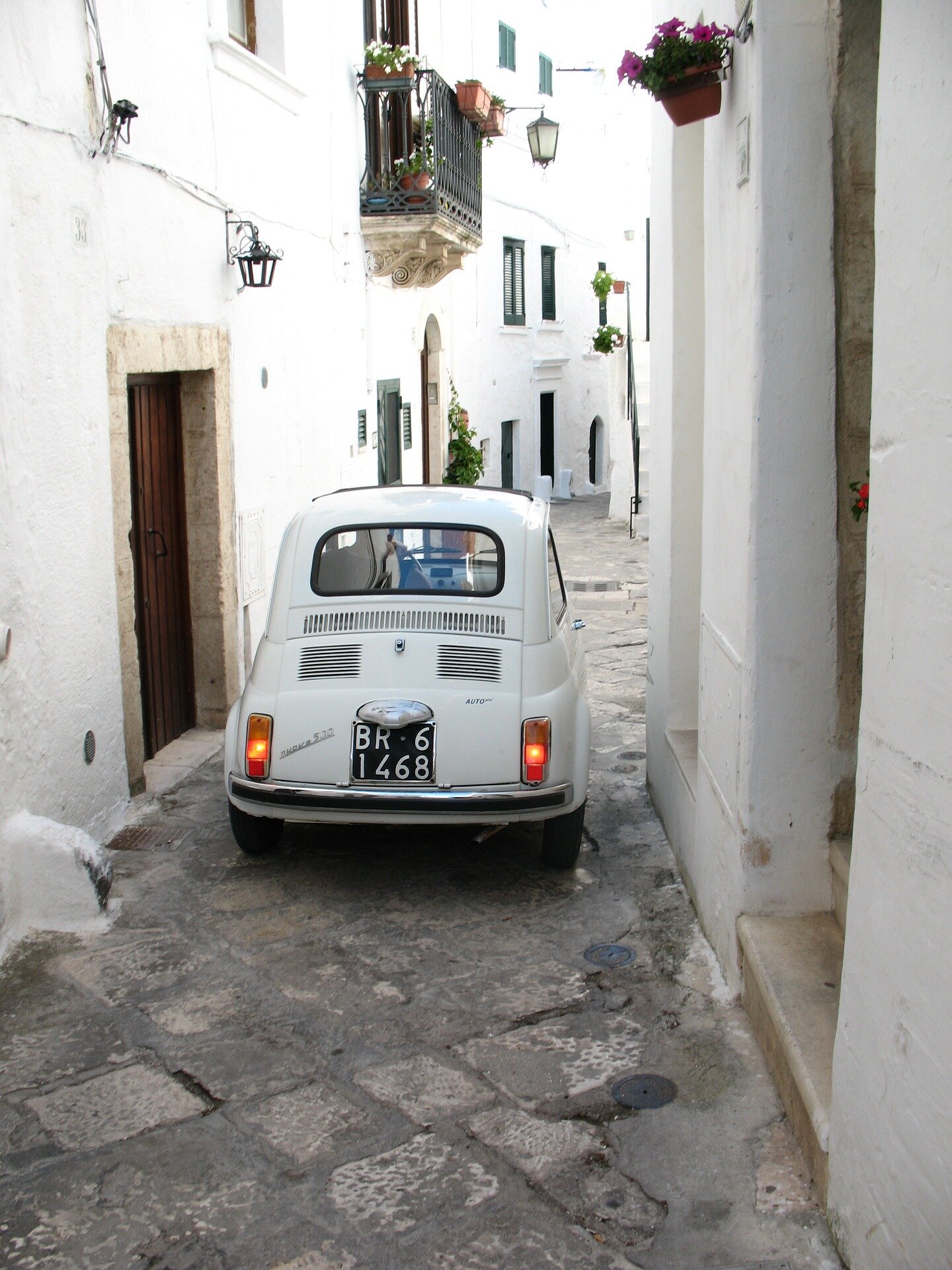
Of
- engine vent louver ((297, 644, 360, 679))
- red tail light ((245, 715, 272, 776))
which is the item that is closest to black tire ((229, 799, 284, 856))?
red tail light ((245, 715, 272, 776))

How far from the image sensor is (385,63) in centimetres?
1226

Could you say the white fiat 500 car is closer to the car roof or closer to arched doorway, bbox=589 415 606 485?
the car roof

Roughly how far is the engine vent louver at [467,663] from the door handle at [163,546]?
2.91 metres

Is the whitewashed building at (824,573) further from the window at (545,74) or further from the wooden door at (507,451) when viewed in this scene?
the window at (545,74)

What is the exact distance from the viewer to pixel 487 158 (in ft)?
73.8

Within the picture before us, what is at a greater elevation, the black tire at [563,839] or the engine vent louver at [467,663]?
the engine vent louver at [467,663]

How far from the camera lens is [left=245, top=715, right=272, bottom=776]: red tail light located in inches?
212

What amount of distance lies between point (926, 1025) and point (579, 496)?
25001 mm

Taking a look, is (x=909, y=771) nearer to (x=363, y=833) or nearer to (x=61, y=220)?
(x=363, y=833)

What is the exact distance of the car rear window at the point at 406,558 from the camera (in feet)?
19.5

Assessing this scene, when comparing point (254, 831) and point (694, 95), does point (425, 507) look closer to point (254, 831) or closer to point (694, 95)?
point (254, 831)

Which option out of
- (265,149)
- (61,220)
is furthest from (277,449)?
(61,220)

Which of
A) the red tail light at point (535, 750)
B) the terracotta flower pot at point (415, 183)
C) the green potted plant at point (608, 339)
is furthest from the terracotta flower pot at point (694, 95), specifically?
the green potted plant at point (608, 339)

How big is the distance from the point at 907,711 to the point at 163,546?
6.02 meters
